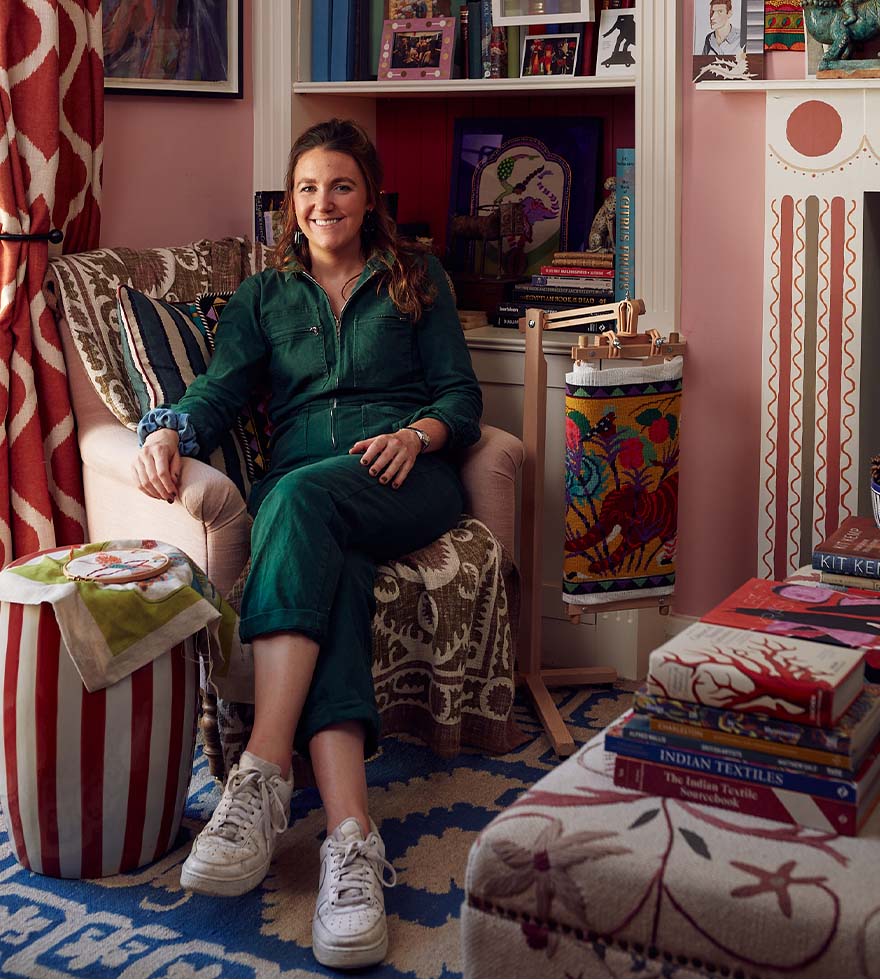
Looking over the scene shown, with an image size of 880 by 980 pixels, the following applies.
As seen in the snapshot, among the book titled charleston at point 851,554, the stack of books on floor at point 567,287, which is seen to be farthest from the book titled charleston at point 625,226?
the book titled charleston at point 851,554

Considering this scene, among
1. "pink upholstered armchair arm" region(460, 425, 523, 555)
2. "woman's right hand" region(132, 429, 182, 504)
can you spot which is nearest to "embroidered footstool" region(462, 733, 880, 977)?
"woman's right hand" region(132, 429, 182, 504)

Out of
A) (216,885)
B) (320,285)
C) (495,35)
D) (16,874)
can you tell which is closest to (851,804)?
(216,885)

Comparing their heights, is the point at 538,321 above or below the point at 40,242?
below

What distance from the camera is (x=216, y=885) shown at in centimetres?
180

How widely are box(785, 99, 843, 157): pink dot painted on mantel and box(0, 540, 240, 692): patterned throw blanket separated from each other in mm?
1519

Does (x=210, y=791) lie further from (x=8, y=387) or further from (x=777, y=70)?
(x=777, y=70)

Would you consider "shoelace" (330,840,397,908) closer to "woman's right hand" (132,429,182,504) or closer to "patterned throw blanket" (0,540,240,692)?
"patterned throw blanket" (0,540,240,692)

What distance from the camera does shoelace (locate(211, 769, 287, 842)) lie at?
183 cm

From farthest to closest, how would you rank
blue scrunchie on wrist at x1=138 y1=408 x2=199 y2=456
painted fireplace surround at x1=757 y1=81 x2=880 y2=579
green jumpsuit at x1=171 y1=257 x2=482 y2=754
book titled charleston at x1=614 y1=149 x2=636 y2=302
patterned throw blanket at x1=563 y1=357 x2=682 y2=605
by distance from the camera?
1. book titled charleston at x1=614 y1=149 x2=636 y2=302
2. painted fireplace surround at x1=757 y1=81 x2=880 y2=579
3. patterned throw blanket at x1=563 y1=357 x2=682 y2=605
4. blue scrunchie on wrist at x1=138 y1=408 x2=199 y2=456
5. green jumpsuit at x1=171 y1=257 x2=482 y2=754

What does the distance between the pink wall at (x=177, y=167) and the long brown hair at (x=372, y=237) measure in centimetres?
50

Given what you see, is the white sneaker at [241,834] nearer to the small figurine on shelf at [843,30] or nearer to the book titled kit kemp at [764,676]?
the book titled kit kemp at [764,676]

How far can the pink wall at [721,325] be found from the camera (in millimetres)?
2643

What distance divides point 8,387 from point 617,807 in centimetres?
173

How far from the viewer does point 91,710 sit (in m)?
1.88
